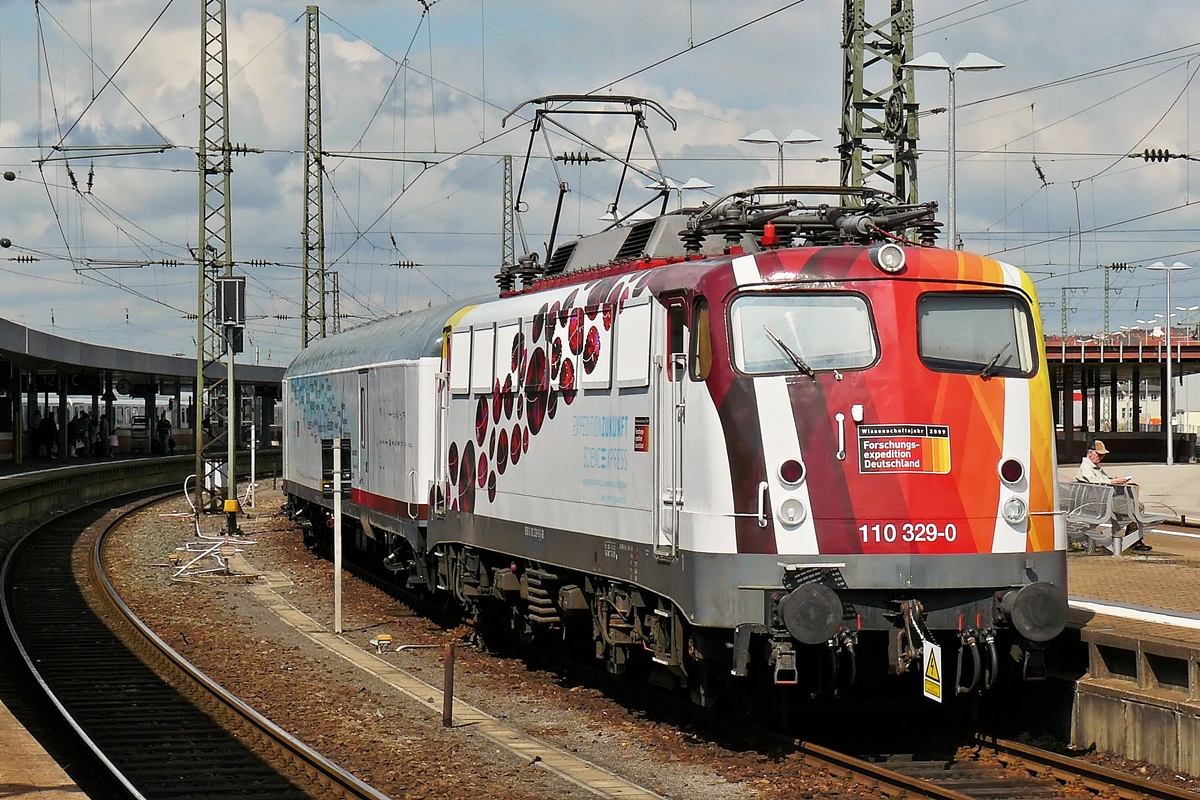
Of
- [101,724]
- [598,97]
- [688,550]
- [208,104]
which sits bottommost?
[101,724]

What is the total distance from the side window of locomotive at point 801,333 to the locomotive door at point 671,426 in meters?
0.50

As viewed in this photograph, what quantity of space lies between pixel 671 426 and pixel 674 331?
0.69 meters

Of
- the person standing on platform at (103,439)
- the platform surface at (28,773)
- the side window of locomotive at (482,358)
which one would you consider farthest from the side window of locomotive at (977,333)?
the person standing on platform at (103,439)

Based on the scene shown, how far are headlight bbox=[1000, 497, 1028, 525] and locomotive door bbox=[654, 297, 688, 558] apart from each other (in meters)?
2.21

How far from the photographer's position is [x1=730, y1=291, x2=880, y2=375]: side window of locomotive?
10.7m

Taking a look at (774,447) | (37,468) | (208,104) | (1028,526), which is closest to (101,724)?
(774,447)

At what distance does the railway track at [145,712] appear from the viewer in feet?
36.9

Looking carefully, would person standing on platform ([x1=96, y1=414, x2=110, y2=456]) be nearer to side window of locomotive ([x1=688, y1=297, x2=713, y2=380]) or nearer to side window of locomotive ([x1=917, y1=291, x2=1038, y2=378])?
side window of locomotive ([x1=688, y1=297, x2=713, y2=380])

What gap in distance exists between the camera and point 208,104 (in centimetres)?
3322

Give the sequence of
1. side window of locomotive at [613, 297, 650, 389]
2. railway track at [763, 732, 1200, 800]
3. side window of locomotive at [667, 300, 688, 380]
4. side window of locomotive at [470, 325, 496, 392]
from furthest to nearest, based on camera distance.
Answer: side window of locomotive at [470, 325, 496, 392] < side window of locomotive at [613, 297, 650, 389] < side window of locomotive at [667, 300, 688, 380] < railway track at [763, 732, 1200, 800]

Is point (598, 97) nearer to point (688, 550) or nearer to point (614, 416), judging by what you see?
point (614, 416)

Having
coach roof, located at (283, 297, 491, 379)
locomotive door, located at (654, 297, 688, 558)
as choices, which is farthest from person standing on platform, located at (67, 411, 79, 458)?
locomotive door, located at (654, 297, 688, 558)

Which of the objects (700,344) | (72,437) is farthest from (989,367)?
(72,437)

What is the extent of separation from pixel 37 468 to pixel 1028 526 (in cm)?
→ 4244
